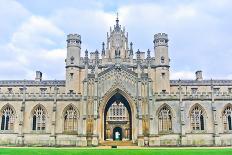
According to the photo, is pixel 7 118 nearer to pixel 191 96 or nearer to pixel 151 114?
pixel 151 114

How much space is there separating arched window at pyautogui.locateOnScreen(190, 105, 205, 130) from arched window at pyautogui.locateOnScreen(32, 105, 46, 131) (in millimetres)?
26052

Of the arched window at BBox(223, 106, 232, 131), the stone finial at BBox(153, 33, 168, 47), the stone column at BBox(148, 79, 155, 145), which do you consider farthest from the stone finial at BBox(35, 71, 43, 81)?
the arched window at BBox(223, 106, 232, 131)

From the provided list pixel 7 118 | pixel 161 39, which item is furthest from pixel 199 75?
pixel 7 118

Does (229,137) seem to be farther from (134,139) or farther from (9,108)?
(9,108)

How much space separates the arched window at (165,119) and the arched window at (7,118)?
26.2m

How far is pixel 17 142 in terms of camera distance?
51406 mm

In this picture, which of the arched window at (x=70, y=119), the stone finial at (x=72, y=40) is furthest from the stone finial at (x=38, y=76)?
the arched window at (x=70, y=119)

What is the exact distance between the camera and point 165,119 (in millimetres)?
52344

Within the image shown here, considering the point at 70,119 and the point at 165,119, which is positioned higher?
the point at 70,119

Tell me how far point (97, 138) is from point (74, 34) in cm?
2950

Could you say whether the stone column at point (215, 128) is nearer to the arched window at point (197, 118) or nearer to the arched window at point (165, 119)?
the arched window at point (197, 118)

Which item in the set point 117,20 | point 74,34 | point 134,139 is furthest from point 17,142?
point 117,20

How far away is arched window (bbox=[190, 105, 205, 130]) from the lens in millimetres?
52500

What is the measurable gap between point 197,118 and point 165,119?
18.4 ft
